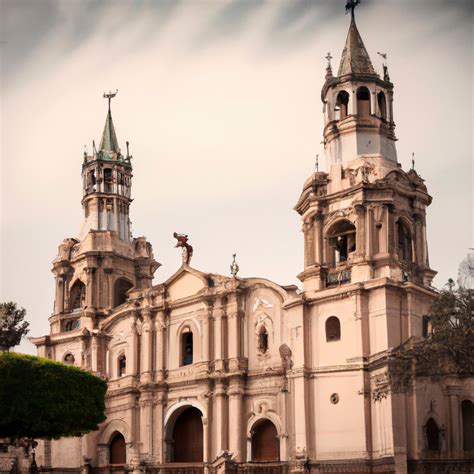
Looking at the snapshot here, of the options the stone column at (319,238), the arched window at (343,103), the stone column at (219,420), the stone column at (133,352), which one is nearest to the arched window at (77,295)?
the stone column at (133,352)

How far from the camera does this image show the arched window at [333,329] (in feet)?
127

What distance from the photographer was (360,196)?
39.3 metres

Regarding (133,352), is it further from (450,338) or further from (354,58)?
(450,338)

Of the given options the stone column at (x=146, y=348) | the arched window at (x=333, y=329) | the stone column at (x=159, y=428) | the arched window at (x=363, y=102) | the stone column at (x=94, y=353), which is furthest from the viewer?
the stone column at (x=94, y=353)

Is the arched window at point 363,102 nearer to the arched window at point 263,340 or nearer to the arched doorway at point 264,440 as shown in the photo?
the arched window at point 263,340

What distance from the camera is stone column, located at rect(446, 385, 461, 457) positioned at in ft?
121

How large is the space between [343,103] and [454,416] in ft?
48.1

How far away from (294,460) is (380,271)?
8344 millimetres

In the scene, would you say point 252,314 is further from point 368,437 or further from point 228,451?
point 368,437

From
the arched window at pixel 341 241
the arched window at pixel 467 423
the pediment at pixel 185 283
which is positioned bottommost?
the arched window at pixel 467 423

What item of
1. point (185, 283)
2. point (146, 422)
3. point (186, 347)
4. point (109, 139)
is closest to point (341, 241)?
point (185, 283)

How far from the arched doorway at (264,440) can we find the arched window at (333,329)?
5.28 metres

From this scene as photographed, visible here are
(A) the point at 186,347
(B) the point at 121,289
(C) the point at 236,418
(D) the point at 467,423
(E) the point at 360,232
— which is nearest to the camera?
(D) the point at 467,423

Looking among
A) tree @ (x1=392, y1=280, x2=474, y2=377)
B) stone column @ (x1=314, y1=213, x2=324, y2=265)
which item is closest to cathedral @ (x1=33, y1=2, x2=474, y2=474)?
stone column @ (x1=314, y1=213, x2=324, y2=265)
